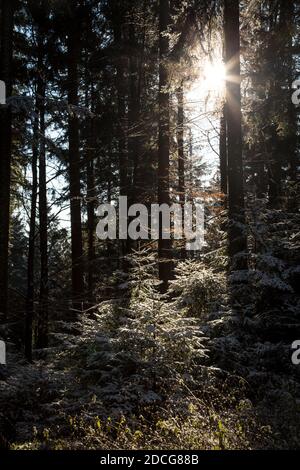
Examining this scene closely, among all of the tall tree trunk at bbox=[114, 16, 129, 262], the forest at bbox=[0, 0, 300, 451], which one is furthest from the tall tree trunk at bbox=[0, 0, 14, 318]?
the tall tree trunk at bbox=[114, 16, 129, 262]

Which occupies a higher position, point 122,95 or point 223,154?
point 122,95

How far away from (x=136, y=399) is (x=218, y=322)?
2383 millimetres

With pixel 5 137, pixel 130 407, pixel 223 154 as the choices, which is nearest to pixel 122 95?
pixel 223 154

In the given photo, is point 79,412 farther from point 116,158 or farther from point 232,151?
point 116,158

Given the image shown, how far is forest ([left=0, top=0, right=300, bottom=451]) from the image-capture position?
630 cm

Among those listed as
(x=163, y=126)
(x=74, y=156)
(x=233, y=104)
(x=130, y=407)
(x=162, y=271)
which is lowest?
(x=130, y=407)

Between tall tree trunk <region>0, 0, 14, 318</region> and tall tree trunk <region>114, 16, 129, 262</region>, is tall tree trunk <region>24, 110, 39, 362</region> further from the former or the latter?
tall tree trunk <region>114, 16, 129, 262</region>

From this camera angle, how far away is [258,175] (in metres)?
29.6

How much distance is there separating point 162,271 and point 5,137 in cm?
586

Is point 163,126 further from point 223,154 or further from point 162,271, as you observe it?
point 223,154

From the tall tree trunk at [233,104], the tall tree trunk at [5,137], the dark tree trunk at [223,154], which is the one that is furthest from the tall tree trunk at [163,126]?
the tall tree trunk at [5,137]

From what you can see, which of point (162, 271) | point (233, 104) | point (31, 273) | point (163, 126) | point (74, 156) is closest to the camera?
point (233, 104)

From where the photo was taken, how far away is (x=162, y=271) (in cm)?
1282
